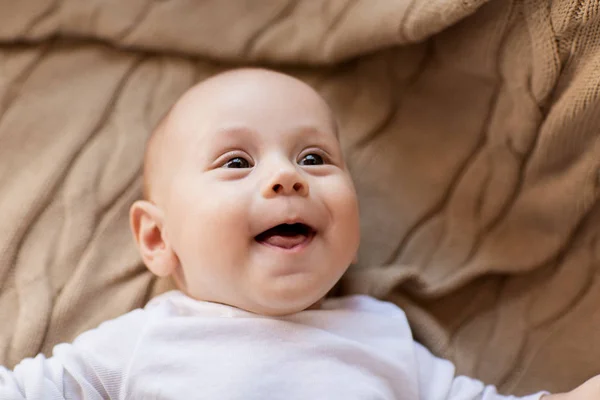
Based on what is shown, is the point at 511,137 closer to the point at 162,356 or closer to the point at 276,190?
the point at 276,190

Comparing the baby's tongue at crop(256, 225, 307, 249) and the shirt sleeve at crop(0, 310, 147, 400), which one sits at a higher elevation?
the baby's tongue at crop(256, 225, 307, 249)

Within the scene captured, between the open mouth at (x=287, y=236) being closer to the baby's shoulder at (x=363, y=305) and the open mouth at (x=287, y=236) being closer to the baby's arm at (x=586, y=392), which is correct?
the baby's shoulder at (x=363, y=305)

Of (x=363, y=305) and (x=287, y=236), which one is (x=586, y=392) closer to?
(x=363, y=305)

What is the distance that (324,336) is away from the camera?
1055 millimetres

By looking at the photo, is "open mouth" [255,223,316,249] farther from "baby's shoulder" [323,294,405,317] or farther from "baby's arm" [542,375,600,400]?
"baby's arm" [542,375,600,400]

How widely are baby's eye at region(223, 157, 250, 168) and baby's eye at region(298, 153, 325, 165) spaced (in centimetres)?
8

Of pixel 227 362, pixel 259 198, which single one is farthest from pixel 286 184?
pixel 227 362

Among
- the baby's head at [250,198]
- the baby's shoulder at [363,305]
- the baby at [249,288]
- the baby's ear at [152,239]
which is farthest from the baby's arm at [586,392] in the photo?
the baby's ear at [152,239]

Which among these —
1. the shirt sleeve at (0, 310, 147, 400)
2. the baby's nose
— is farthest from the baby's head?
the shirt sleeve at (0, 310, 147, 400)

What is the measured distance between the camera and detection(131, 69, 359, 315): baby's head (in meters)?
0.99

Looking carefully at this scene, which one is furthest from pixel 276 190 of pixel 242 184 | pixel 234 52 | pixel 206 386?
pixel 234 52

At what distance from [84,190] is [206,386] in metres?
0.44

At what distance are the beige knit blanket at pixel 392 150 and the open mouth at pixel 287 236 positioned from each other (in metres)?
0.21

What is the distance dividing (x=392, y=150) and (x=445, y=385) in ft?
1.39
